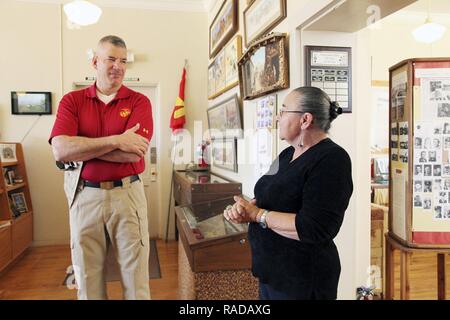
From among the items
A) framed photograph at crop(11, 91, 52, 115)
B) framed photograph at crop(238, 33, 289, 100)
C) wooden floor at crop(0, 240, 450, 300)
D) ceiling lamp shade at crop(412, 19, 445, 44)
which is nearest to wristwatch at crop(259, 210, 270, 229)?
wooden floor at crop(0, 240, 450, 300)

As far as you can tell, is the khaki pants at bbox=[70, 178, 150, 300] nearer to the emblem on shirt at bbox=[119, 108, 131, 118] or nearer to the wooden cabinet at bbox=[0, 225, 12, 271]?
the emblem on shirt at bbox=[119, 108, 131, 118]

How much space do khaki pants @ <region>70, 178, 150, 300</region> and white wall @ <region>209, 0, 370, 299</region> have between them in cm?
86

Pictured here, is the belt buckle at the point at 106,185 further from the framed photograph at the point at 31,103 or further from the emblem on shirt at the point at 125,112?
the framed photograph at the point at 31,103

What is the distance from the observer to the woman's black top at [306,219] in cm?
83

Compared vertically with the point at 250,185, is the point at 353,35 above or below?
above

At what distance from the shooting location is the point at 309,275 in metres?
0.91

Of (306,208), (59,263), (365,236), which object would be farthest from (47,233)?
(306,208)

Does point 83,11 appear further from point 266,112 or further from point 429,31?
point 429,31

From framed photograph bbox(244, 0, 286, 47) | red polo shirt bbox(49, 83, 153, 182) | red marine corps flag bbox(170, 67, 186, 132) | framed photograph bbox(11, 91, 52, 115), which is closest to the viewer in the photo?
red polo shirt bbox(49, 83, 153, 182)

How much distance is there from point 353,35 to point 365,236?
3.06ft

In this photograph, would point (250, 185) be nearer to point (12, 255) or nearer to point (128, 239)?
point (128, 239)

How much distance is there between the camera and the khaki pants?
95 centimetres

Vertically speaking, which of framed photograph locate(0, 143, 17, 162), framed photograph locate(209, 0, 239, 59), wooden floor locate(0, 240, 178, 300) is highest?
framed photograph locate(209, 0, 239, 59)

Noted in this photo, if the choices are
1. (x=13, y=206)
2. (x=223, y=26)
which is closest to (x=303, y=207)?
(x=223, y=26)
